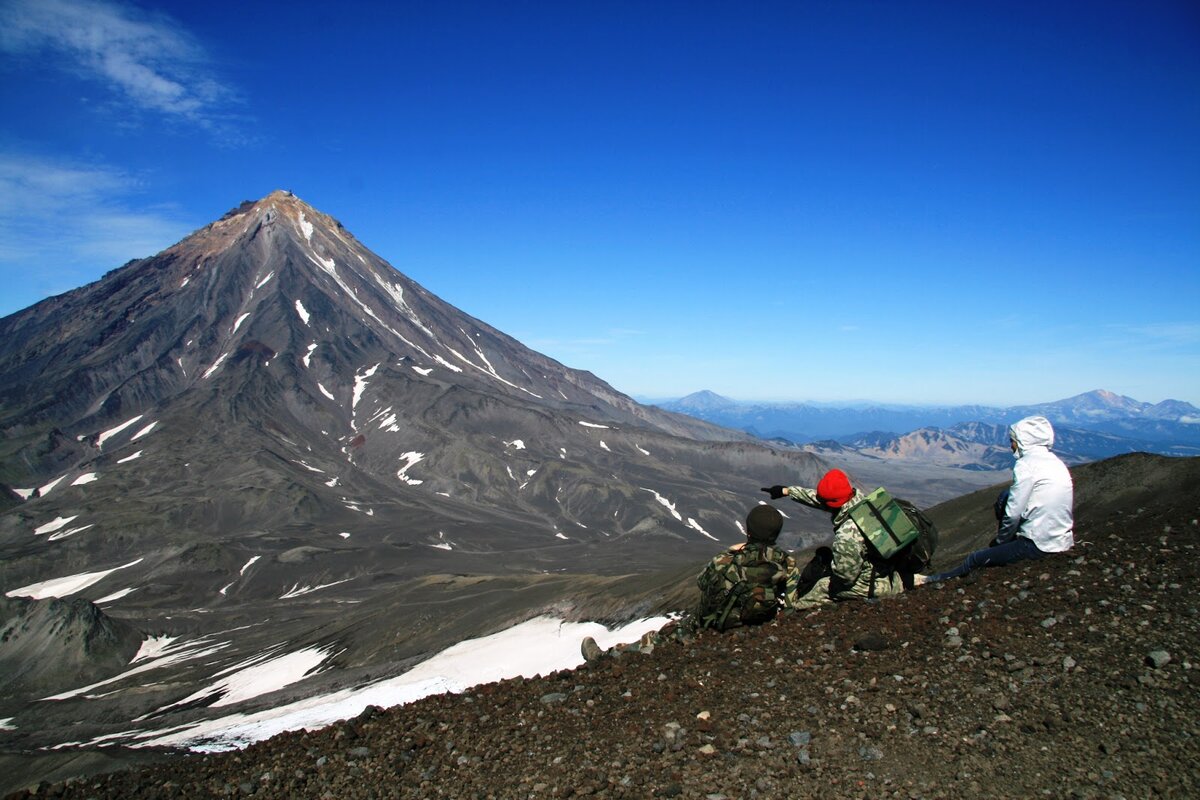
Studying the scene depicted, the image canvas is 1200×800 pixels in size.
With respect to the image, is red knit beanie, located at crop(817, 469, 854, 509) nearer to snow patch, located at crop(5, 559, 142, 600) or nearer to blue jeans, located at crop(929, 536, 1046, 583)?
blue jeans, located at crop(929, 536, 1046, 583)

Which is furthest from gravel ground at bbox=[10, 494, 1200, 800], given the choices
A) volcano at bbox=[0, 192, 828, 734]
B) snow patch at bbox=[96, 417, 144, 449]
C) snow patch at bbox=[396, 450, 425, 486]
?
snow patch at bbox=[96, 417, 144, 449]

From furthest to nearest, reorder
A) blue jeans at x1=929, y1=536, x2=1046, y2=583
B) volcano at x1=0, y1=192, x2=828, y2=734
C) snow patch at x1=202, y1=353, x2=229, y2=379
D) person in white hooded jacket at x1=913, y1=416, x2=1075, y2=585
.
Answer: snow patch at x1=202, y1=353, x2=229, y2=379 → volcano at x1=0, y1=192, x2=828, y2=734 → blue jeans at x1=929, y1=536, x2=1046, y2=583 → person in white hooded jacket at x1=913, y1=416, x2=1075, y2=585

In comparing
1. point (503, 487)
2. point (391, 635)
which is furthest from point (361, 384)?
point (391, 635)

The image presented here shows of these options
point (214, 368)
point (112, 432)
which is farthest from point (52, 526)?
point (214, 368)

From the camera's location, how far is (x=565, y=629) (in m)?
29.6

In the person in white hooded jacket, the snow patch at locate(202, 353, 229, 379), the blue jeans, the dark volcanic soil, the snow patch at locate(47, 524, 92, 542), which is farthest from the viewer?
the snow patch at locate(202, 353, 229, 379)

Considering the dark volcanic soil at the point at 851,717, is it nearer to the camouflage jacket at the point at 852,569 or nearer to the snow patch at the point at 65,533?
the camouflage jacket at the point at 852,569

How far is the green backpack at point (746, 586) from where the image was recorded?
898 centimetres

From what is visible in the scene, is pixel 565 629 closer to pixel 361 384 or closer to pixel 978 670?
pixel 978 670

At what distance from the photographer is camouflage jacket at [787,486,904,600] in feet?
29.0

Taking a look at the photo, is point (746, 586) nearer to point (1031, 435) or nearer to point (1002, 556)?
point (1002, 556)

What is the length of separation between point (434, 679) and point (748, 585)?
2080cm

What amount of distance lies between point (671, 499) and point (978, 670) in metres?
152

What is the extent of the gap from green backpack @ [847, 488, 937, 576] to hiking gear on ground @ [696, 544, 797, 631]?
1.02 metres
